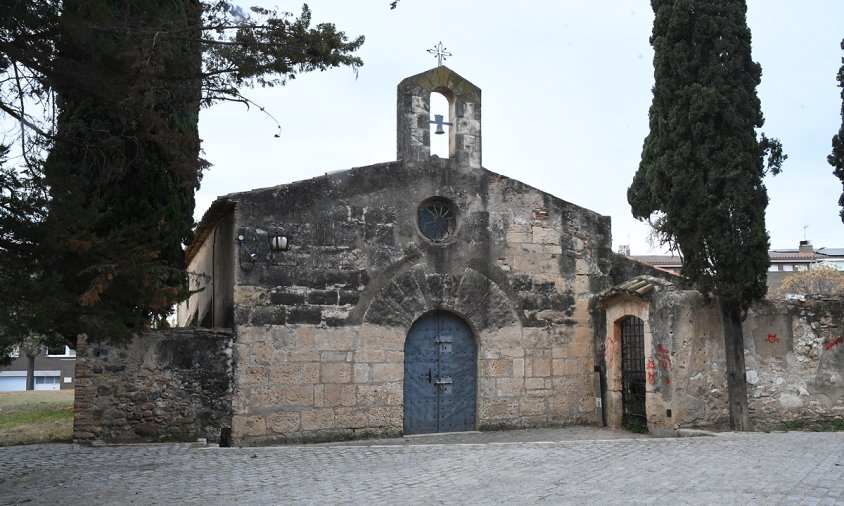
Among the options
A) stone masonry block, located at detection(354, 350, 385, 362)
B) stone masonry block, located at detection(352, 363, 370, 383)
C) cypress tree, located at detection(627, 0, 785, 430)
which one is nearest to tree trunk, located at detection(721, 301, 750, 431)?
cypress tree, located at detection(627, 0, 785, 430)

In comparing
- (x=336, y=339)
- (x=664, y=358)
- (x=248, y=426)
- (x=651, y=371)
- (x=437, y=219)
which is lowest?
(x=248, y=426)

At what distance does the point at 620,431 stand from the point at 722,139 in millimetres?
4987

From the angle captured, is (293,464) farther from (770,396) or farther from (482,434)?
(770,396)

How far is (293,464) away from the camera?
8.88m

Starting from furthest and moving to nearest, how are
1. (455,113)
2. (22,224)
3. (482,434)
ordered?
(455,113) < (482,434) < (22,224)

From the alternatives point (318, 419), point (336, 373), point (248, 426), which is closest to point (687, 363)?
point (336, 373)

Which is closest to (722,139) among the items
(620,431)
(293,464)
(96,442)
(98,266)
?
Result: (620,431)

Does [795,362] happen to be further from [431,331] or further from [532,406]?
[431,331]

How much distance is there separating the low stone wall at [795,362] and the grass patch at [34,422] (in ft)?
34.6

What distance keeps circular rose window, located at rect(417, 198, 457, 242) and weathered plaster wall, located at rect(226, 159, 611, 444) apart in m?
0.19

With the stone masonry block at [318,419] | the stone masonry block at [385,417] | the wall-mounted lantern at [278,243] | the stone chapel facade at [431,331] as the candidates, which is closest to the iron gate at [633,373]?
the stone chapel facade at [431,331]

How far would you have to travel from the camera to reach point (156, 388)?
10.7 m

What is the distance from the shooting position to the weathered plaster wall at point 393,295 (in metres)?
11.4

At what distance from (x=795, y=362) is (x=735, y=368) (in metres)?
1.25
